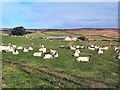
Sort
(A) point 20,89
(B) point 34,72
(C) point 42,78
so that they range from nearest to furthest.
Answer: (A) point 20,89, (C) point 42,78, (B) point 34,72

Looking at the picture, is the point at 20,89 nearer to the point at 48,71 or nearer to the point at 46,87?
the point at 46,87

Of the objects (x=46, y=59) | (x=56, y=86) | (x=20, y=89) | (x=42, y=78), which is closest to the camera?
(x=20, y=89)

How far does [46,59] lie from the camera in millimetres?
26703

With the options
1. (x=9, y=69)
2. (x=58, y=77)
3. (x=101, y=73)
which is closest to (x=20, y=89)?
(x=58, y=77)

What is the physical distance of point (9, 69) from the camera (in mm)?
19438

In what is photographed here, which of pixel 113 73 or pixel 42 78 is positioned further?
pixel 113 73

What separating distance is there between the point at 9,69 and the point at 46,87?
7.05 metres

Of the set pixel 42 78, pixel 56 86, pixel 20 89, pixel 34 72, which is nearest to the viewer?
pixel 20 89

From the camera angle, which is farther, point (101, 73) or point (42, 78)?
point (101, 73)

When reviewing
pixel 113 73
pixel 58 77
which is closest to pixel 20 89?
pixel 58 77

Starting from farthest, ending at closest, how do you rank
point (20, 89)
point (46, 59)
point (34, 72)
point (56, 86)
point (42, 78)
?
point (46, 59), point (34, 72), point (42, 78), point (56, 86), point (20, 89)

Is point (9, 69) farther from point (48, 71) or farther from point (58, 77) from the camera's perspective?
point (58, 77)

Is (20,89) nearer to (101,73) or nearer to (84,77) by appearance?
(84,77)

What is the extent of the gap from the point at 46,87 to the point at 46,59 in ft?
40.5
